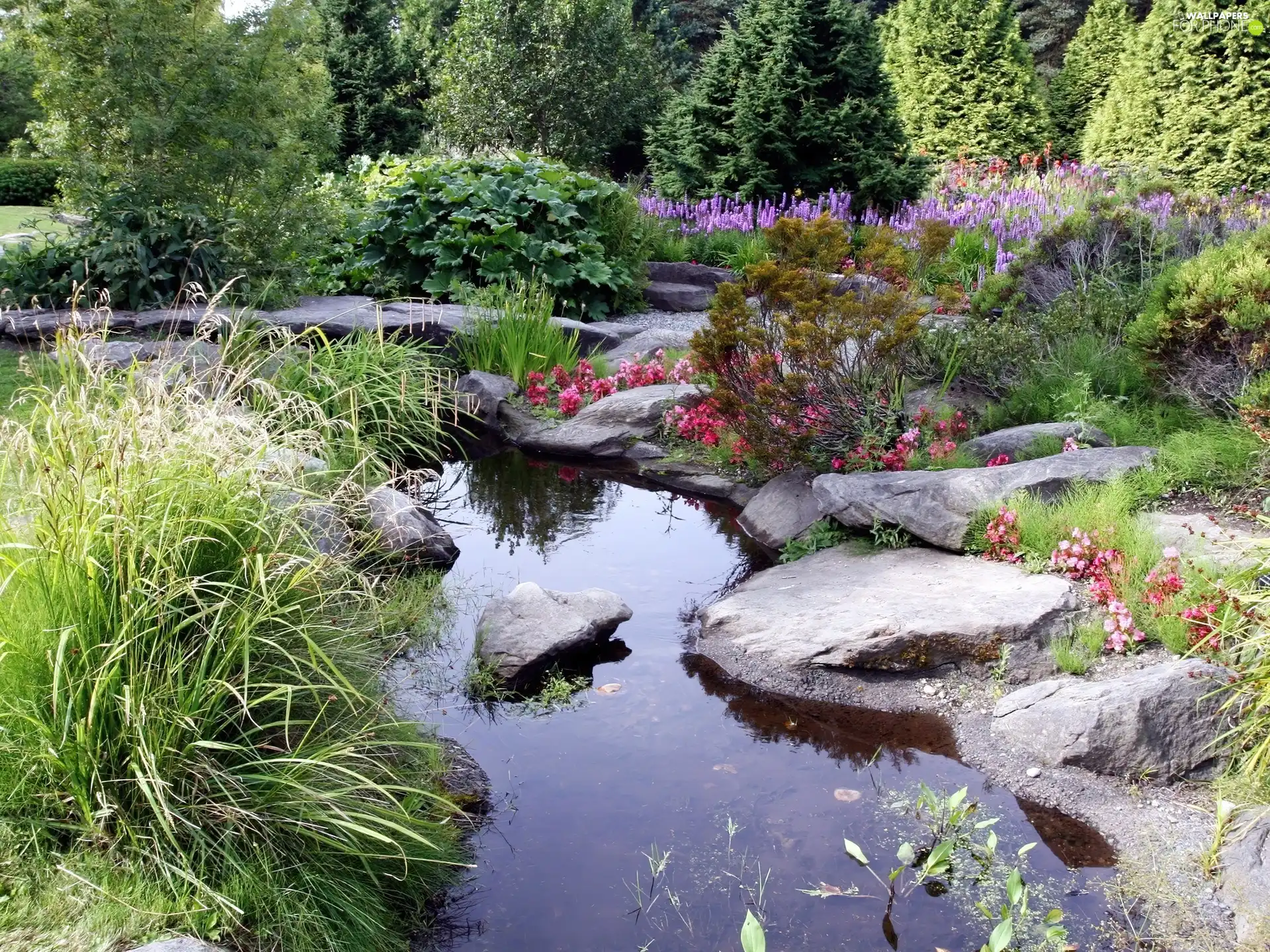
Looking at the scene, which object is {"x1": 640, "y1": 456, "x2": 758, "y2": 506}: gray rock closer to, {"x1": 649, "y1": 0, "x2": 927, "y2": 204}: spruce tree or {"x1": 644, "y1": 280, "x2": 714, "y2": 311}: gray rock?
{"x1": 644, "y1": 280, "x2": 714, "y2": 311}: gray rock

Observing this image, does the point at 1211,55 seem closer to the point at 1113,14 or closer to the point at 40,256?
the point at 1113,14

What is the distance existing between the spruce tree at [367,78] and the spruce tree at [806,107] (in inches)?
325

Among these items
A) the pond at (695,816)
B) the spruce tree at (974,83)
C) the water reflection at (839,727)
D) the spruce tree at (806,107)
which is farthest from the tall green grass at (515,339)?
the spruce tree at (974,83)

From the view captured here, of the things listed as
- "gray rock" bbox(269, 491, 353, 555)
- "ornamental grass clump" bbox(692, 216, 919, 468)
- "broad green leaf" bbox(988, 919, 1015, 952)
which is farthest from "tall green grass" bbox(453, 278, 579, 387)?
"broad green leaf" bbox(988, 919, 1015, 952)

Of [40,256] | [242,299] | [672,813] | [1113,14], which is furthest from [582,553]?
[1113,14]

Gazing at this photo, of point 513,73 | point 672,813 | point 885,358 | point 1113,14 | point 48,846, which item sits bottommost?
point 672,813

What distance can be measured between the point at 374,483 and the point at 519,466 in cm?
180

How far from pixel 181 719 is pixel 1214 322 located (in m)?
5.09

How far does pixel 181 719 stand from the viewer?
2465 mm

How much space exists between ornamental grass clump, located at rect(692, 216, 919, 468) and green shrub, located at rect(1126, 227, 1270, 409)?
4.30 feet

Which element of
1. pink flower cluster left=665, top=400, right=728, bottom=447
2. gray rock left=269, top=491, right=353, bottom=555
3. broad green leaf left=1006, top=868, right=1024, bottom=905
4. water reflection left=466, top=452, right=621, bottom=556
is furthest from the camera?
pink flower cluster left=665, top=400, right=728, bottom=447

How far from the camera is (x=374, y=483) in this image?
5.38 metres

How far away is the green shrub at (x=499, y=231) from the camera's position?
30.5 ft

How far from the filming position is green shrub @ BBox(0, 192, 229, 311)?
7.94 metres
